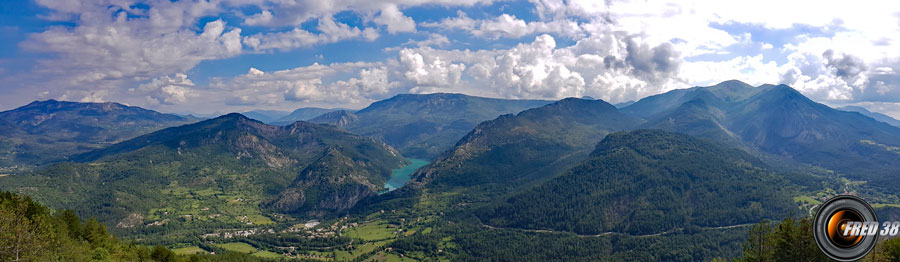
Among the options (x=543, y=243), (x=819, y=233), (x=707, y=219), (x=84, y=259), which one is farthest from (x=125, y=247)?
(x=707, y=219)

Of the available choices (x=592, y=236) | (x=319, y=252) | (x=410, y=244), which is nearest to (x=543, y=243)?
(x=592, y=236)

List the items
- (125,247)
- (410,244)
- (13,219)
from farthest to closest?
(410,244) < (125,247) < (13,219)

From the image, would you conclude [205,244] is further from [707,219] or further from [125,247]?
[707,219]

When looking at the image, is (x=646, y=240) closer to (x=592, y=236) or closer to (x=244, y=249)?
(x=592, y=236)

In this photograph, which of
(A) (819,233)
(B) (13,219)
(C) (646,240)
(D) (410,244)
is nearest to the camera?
(A) (819,233)

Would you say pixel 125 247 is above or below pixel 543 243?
above

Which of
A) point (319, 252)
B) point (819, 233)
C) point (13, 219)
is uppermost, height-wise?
point (819, 233)

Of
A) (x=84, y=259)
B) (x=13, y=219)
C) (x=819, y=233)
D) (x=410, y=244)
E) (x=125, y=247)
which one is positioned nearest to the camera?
(x=819, y=233)

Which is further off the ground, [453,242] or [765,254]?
[765,254]

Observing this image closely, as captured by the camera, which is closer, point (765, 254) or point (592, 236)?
point (765, 254)
